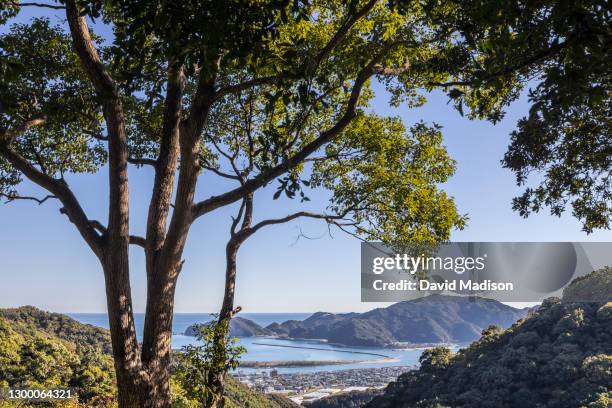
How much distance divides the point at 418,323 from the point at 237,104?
156 feet

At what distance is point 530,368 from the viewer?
23484 mm

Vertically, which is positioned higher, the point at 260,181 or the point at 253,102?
the point at 253,102

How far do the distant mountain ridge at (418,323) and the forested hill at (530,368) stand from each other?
23202mm

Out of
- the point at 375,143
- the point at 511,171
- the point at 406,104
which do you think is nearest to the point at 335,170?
the point at 375,143

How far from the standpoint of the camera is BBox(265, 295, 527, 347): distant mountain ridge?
51.9m

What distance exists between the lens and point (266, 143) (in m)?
4.34

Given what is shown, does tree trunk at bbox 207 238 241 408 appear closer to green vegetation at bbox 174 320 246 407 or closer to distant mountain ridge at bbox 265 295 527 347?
green vegetation at bbox 174 320 246 407

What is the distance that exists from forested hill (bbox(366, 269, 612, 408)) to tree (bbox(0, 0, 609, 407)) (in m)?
14.8

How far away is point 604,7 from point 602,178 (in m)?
4.68

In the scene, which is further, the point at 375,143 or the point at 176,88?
the point at 375,143

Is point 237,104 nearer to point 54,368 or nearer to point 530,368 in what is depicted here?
point 54,368

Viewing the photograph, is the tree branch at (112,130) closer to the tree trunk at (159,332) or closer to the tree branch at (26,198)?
the tree trunk at (159,332)

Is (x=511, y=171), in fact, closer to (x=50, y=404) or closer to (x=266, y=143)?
(x=266, y=143)

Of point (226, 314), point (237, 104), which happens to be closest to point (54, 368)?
point (226, 314)
